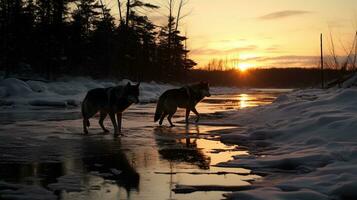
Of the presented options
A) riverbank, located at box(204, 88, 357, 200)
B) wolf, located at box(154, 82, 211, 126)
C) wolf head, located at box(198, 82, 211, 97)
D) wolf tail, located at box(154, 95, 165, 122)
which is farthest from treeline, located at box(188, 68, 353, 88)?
riverbank, located at box(204, 88, 357, 200)

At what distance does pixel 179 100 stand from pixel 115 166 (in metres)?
8.56

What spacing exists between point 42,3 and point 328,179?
51219mm

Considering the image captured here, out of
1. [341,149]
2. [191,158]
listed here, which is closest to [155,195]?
[191,158]

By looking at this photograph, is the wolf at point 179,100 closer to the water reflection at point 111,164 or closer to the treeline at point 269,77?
the water reflection at point 111,164

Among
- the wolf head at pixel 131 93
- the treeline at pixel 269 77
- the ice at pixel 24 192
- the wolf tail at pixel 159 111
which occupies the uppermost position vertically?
the treeline at pixel 269 77

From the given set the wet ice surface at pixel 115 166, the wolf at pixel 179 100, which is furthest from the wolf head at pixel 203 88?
the wet ice surface at pixel 115 166

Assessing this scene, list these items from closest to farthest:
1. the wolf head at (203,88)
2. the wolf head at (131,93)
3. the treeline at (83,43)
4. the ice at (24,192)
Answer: the ice at (24,192)
the wolf head at (131,93)
the wolf head at (203,88)
the treeline at (83,43)

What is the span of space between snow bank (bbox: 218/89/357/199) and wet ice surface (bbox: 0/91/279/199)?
0.44m

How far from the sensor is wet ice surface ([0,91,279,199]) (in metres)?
5.66

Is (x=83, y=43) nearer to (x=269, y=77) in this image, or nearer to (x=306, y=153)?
(x=306, y=153)

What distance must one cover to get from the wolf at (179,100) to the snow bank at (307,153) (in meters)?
3.47

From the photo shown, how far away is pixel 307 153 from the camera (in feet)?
25.5

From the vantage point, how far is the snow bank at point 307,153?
547 cm

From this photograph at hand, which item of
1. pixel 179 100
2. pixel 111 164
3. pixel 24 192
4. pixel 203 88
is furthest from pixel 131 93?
pixel 24 192
